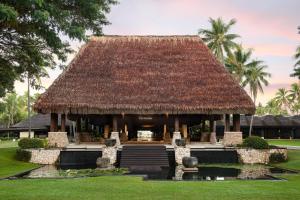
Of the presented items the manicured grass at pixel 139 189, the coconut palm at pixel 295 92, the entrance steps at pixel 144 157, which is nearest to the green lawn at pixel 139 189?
the manicured grass at pixel 139 189

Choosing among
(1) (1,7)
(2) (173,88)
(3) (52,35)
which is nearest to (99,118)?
(2) (173,88)

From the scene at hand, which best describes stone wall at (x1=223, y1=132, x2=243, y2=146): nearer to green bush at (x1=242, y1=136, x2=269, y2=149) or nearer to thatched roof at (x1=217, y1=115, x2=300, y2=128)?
green bush at (x1=242, y1=136, x2=269, y2=149)

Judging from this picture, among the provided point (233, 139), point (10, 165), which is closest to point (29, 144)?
point (10, 165)

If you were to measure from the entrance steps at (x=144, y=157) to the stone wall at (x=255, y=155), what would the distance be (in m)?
5.22

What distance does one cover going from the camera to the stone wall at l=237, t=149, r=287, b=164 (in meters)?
28.9

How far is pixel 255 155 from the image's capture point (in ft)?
95.5

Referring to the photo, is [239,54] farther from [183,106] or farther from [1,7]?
[1,7]

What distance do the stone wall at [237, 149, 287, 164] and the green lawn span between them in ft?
33.9

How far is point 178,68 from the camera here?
35.5 m

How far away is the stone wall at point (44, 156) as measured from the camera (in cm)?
2889

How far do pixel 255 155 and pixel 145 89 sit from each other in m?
9.54

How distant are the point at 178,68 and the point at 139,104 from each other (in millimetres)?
5920

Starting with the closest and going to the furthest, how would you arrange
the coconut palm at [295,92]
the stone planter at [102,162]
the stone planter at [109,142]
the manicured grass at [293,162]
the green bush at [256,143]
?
the manicured grass at [293,162] < the stone planter at [102,162] < the stone planter at [109,142] < the green bush at [256,143] < the coconut palm at [295,92]

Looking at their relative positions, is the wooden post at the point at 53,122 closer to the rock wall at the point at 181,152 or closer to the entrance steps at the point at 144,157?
the entrance steps at the point at 144,157
